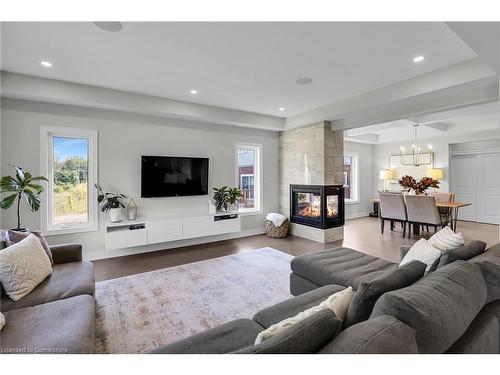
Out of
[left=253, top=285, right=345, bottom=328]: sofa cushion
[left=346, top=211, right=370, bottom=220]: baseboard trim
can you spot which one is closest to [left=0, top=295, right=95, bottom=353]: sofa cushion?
[left=253, top=285, right=345, bottom=328]: sofa cushion

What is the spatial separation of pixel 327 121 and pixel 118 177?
3.92 m

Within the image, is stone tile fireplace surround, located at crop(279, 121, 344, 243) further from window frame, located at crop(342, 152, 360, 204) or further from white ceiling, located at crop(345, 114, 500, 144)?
window frame, located at crop(342, 152, 360, 204)

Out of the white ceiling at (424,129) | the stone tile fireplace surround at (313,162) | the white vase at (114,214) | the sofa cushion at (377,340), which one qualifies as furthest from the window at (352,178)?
the sofa cushion at (377,340)

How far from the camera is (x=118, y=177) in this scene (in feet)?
13.8

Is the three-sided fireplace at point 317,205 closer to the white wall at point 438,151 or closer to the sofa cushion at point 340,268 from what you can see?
the sofa cushion at point 340,268

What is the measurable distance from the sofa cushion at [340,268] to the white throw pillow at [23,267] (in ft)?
7.24

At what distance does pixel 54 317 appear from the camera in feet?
5.15

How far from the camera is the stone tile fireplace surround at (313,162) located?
5008 mm

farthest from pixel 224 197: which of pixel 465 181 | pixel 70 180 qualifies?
pixel 465 181

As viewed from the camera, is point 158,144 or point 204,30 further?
point 158,144

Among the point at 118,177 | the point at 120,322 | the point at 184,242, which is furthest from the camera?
the point at 184,242

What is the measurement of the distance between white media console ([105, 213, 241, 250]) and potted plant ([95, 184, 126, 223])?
0.13 m
